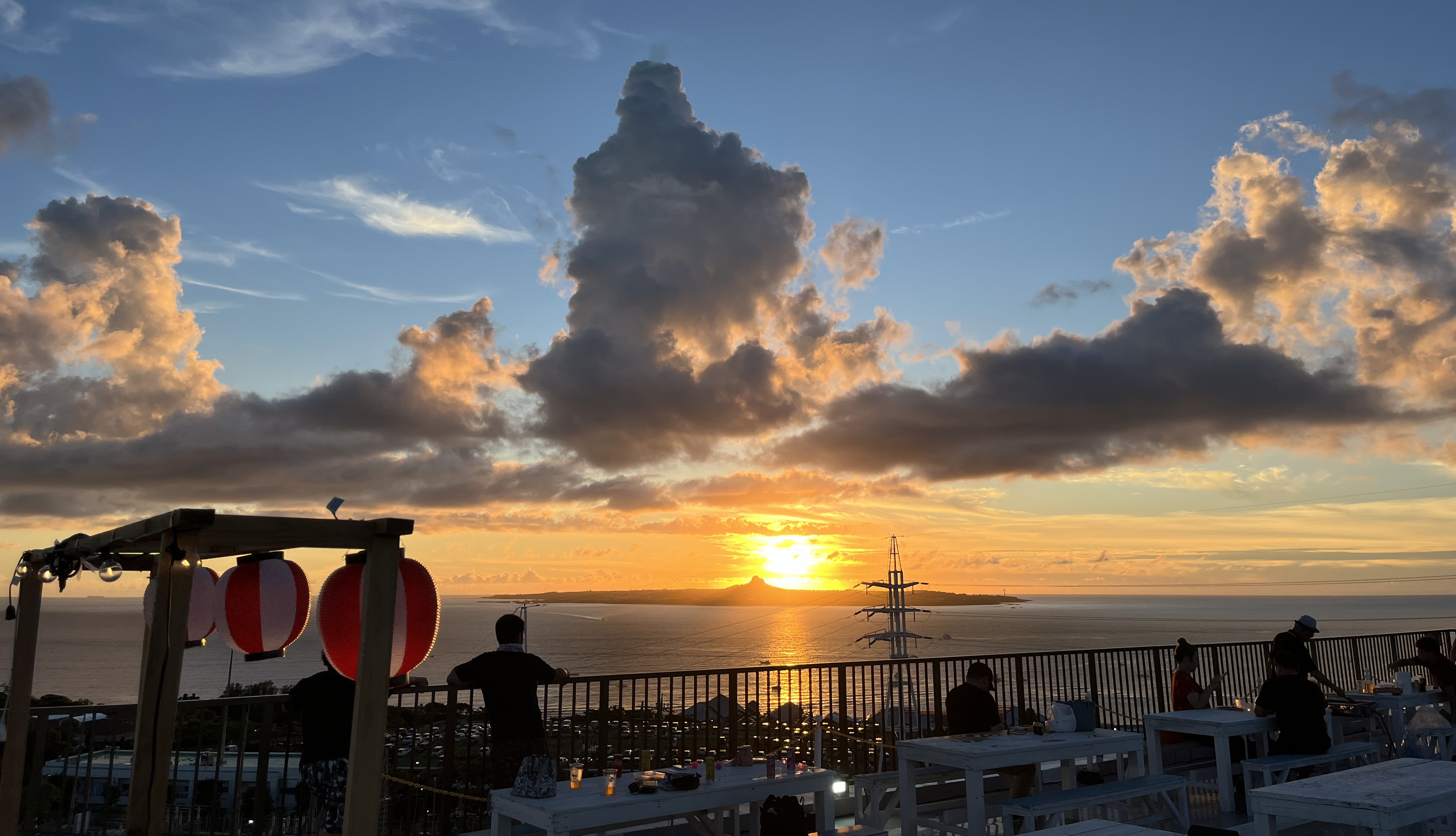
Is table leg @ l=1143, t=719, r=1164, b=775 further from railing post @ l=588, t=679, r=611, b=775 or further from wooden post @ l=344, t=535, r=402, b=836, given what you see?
wooden post @ l=344, t=535, r=402, b=836

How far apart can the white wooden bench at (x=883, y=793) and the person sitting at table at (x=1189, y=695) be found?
2546 millimetres

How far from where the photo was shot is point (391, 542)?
371 centimetres

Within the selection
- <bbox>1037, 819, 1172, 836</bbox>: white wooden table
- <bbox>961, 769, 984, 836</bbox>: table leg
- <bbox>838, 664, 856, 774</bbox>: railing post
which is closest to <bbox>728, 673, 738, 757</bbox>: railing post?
<bbox>838, 664, 856, 774</bbox>: railing post

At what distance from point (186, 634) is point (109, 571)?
1712mm

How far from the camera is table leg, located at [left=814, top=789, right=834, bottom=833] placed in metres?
5.80

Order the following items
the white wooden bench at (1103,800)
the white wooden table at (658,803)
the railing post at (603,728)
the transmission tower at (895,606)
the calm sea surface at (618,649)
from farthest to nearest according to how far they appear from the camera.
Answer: the calm sea surface at (618,649), the transmission tower at (895,606), the railing post at (603,728), the white wooden bench at (1103,800), the white wooden table at (658,803)

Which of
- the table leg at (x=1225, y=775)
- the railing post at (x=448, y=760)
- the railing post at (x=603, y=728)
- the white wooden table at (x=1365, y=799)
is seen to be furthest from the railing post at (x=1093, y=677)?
the railing post at (x=448, y=760)

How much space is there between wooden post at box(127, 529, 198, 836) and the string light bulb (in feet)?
4.96

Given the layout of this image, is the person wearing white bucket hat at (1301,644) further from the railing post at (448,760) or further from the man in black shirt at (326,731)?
the man in black shirt at (326,731)

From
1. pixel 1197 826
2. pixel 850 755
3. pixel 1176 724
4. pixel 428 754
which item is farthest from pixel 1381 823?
pixel 428 754

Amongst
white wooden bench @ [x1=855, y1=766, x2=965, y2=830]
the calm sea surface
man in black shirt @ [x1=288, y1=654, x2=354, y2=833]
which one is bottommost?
the calm sea surface

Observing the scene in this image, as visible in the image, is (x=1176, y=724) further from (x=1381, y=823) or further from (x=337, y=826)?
(x=337, y=826)

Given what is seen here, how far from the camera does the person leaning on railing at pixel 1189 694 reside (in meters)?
8.20

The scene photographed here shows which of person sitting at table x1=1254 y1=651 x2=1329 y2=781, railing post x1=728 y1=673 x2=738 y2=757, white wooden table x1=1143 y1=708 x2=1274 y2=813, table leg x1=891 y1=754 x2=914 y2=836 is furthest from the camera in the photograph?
railing post x1=728 y1=673 x2=738 y2=757
